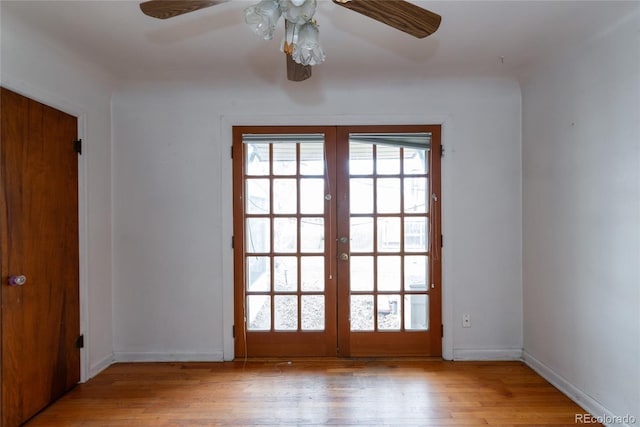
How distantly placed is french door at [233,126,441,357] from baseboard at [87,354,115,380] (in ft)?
3.40

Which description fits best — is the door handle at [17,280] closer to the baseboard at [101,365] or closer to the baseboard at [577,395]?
the baseboard at [101,365]

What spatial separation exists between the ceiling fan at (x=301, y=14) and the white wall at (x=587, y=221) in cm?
135

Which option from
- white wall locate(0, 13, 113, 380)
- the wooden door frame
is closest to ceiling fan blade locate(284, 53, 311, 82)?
white wall locate(0, 13, 113, 380)

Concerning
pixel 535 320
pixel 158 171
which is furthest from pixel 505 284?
pixel 158 171

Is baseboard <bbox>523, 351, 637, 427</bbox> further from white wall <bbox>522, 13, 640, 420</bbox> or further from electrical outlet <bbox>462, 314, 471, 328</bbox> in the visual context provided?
electrical outlet <bbox>462, 314, 471, 328</bbox>

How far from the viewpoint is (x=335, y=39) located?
206 centimetres

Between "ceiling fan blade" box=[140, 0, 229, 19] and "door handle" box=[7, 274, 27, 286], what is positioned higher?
"ceiling fan blade" box=[140, 0, 229, 19]

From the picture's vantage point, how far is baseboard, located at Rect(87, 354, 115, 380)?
2.52m

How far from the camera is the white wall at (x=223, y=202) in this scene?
2748mm

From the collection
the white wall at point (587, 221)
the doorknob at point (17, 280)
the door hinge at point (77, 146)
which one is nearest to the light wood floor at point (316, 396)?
the white wall at point (587, 221)

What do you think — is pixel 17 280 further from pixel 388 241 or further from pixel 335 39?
pixel 388 241

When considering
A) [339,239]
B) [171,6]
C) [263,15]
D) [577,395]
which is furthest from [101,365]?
[577,395]

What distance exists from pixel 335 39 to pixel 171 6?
1057mm

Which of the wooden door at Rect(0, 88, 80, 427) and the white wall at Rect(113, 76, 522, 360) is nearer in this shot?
the wooden door at Rect(0, 88, 80, 427)
